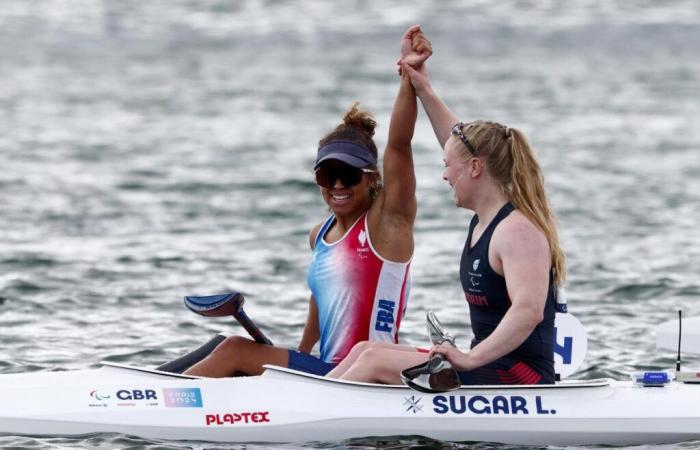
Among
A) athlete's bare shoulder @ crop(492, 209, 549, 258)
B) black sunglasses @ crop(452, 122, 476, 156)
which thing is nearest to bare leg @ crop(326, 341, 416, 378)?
athlete's bare shoulder @ crop(492, 209, 549, 258)

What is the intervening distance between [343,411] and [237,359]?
25.1 inches

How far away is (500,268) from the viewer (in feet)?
21.8

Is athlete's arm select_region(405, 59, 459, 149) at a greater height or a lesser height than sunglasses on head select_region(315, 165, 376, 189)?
greater

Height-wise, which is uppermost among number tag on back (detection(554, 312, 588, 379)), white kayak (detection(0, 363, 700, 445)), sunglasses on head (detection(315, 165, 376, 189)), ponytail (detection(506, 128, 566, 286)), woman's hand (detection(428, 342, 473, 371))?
sunglasses on head (detection(315, 165, 376, 189))

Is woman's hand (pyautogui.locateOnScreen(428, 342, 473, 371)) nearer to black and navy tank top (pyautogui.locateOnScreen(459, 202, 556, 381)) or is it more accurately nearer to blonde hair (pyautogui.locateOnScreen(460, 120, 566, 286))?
black and navy tank top (pyautogui.locateOnScreen(459, 202, 556, 381))

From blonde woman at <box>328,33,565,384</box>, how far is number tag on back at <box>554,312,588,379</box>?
477 millimetres

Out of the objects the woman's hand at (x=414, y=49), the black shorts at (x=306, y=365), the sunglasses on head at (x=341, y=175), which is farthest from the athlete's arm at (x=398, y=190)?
the black shorts at (x=306, y=365)

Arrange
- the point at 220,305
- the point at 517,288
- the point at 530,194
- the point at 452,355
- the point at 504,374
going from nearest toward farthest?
1. the point at 517,288
2. the point at 452,355
3. the point at 530,194
4. the point at 504,374
5. the point at 220,305

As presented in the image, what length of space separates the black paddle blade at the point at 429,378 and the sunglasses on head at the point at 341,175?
998 mm

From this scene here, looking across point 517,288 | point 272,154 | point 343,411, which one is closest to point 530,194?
point 517,288

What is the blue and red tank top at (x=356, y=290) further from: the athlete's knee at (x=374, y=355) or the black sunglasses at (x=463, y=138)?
the black sunglasses at (x=463, y=138)

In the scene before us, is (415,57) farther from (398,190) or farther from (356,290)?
(356,290)

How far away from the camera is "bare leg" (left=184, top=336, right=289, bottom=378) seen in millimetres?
7285

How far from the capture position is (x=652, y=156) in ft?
71.1
